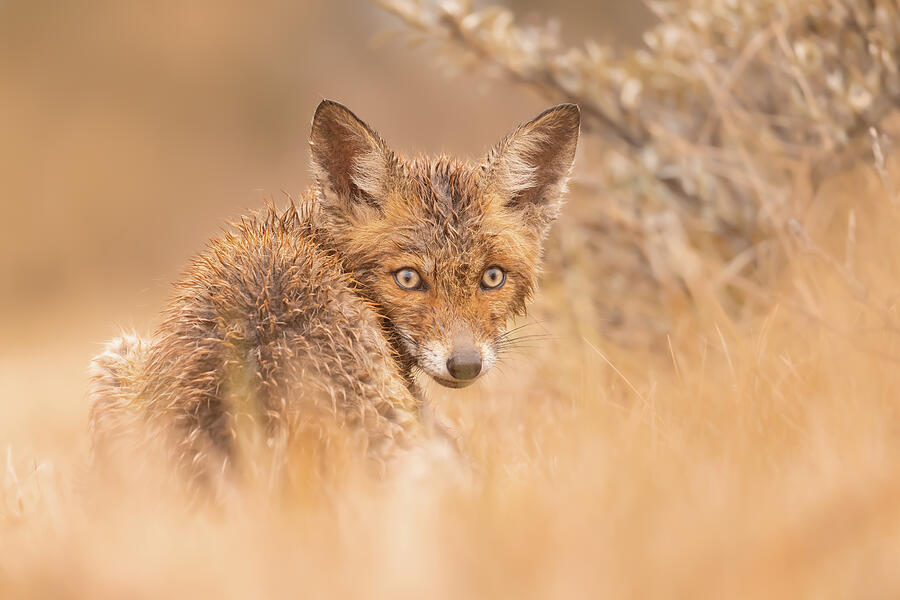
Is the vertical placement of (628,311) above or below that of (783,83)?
below

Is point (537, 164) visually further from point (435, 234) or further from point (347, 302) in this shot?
point (347, 302)

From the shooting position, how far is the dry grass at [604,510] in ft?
4.83

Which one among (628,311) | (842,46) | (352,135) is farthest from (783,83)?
(352,135)

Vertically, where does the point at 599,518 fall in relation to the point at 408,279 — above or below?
below

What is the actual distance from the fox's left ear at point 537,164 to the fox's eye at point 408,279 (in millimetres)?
554

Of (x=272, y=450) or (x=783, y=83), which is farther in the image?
(x=783, y=83)

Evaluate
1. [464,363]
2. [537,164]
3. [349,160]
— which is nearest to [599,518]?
[464,363]

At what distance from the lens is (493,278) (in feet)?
10.2

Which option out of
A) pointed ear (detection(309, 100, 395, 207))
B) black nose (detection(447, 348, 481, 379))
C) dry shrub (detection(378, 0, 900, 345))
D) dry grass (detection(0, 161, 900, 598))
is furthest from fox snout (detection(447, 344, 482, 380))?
dry shrub (detection(378, 0, 900, 345))

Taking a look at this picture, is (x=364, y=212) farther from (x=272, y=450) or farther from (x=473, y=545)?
(x=473, y=545)

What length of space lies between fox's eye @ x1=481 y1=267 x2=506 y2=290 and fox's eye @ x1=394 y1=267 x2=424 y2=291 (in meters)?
0.25

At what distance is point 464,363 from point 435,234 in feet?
1.61

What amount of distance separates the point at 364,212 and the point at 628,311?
2349mm

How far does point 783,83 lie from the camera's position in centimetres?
466
